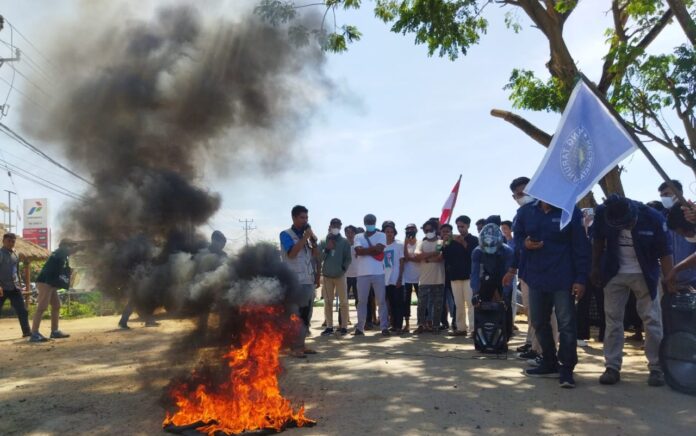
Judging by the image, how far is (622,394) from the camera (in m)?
5.18

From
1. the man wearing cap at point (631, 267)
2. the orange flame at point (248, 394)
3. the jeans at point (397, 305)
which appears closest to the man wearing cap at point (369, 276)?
the jeans at point (397, 305)

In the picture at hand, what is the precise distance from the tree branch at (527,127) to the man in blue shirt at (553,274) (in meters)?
6.40

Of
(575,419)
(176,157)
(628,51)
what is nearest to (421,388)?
(575,419)

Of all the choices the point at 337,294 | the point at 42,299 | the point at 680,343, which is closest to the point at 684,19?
the point at 680,343

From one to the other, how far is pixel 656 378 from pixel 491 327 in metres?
2.35

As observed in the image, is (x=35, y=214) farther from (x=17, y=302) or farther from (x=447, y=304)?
(x=447, y=304)

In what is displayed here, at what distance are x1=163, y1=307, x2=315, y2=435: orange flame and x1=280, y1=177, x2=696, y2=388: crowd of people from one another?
6.89 ft

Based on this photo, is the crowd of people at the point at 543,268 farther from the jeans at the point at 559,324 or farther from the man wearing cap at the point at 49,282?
the man wearing cap at the point at 49,282

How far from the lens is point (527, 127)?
476 inches

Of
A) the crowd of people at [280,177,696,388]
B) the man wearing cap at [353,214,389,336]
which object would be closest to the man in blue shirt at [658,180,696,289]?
the crowd of people at [280,177,696,388]

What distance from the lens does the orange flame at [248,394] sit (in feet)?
14.1

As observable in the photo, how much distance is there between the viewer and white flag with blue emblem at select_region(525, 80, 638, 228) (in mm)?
5244

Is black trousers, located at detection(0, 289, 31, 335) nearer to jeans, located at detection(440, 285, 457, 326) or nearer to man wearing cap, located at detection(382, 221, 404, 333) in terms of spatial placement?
man wearing cap, located at detection(382, 221, 404, 333)

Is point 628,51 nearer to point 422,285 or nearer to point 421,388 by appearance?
point 422,285
